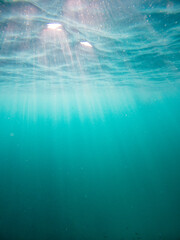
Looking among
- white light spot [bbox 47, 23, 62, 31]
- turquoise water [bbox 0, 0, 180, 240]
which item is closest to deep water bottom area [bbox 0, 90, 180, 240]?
turquoise water [bbox 0, 0, 180, 240]

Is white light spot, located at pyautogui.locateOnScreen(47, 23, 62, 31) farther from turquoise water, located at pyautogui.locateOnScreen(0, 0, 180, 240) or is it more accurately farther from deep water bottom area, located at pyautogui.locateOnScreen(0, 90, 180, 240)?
deep water bottom area, located at pyautogui.locateOnScreen(0, 90, 180, 240)

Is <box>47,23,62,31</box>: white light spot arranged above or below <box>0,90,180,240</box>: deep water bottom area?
above

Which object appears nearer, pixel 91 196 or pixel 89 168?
pixel 91 196

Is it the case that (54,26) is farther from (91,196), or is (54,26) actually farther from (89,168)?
(89,168)

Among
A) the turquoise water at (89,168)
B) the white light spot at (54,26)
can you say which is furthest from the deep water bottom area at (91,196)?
the white light spot at (54,26)

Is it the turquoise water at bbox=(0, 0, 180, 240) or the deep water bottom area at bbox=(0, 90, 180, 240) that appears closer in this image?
the turquoise water at bbox=(0, 0, 180, 240)

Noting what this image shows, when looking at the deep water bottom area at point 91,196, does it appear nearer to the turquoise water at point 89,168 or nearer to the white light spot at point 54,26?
the turquoise water at point 89,168

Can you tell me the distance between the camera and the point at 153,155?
1981 centimetres

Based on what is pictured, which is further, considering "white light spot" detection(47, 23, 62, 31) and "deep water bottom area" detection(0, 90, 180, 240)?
"deep water bottom area" detection(0, 90, 180, 240)

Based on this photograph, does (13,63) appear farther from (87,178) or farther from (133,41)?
(87,178)

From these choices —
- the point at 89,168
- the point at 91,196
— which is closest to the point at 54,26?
the point at 91,196

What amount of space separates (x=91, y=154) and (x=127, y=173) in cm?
774

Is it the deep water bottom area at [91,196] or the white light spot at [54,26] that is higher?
the white light spot at [54,26]

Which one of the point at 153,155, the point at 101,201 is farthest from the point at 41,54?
the point at 153,155
